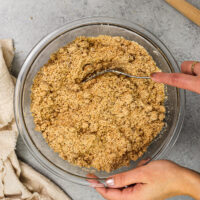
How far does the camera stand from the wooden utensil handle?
3.65 feet

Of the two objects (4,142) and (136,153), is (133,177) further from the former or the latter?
(4,142)

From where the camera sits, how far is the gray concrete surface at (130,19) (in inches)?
45.6

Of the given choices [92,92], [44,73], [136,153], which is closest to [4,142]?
[44,73]

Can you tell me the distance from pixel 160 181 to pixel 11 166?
2.27 ft

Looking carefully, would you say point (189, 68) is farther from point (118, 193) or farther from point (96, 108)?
point (118, 193)

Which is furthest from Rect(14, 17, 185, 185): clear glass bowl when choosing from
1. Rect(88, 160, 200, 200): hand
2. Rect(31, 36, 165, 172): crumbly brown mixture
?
Rect(88, 160, 200, 200): hand

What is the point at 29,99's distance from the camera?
1067mm

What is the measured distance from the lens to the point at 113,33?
42.9 inches

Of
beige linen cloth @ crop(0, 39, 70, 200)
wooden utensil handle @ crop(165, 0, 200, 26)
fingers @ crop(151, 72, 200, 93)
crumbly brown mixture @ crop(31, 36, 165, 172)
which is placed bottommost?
beige linen cloth @ crop(0, 39, 70, 200)

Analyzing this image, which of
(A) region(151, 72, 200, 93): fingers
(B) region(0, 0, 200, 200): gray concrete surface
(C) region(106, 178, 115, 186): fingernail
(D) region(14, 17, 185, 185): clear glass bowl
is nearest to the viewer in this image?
(A) region(151, 72, 200, 93): fingers

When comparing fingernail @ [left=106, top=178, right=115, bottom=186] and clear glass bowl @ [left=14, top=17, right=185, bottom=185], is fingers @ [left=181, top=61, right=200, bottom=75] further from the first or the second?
fingernail @ [left=106, top=178, right=115, bottom=186]

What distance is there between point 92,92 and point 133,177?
13.9 inches

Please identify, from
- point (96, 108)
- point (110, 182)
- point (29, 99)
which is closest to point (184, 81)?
point (96, 108)

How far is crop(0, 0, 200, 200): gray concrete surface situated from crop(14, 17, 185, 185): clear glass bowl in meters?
0.13
